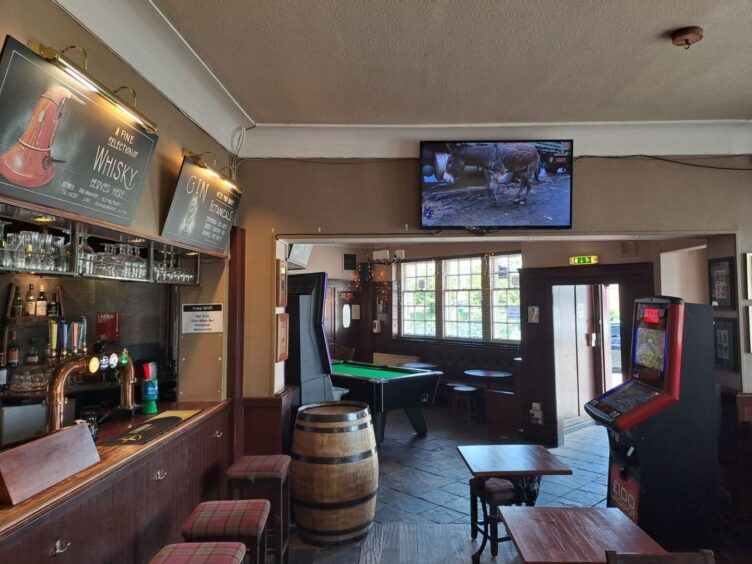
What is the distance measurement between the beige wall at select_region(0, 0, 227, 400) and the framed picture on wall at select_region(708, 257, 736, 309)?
13.1 feet

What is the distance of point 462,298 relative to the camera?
858 centimetres

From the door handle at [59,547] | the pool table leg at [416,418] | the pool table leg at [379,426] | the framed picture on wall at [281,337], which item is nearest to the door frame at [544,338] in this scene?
the pool table leg at [416,418]

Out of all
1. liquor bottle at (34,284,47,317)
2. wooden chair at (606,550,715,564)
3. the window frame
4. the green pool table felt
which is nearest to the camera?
wooden chair at (606,550,715,564)

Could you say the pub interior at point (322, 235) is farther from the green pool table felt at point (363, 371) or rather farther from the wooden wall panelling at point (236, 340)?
the green pool table felt at point (363, 371)

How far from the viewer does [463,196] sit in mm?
3623

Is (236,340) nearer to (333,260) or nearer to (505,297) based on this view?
(505,297)

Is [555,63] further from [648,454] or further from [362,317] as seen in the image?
[362,317]

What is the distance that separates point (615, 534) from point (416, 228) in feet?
7.92

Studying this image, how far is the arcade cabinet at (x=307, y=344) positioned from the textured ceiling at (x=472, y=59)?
1698 mm

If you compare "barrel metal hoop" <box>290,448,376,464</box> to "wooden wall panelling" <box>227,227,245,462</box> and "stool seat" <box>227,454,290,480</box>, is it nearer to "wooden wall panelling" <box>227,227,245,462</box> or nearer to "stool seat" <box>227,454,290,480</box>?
"stool seat" <box>227,454,290,480</box>

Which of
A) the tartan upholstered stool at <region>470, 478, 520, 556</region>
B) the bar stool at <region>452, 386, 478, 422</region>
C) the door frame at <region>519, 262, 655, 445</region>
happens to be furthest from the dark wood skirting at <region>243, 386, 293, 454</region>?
the bar stool at <region>452, 386, 478, 422</region>

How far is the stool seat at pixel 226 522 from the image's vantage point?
225cm

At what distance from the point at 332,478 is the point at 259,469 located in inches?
23.0

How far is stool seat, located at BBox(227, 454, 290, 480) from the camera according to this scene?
112 inches
